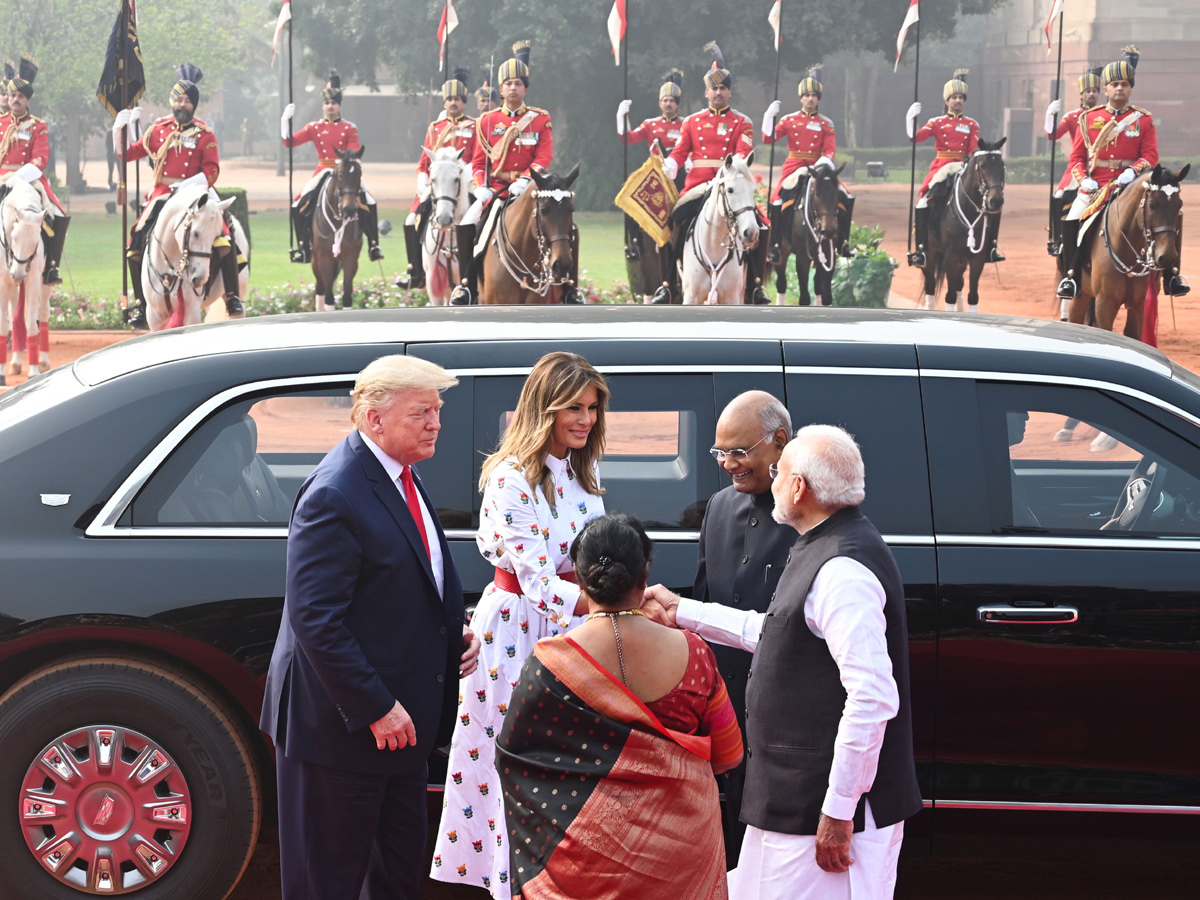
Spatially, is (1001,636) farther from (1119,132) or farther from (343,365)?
(1119,132)

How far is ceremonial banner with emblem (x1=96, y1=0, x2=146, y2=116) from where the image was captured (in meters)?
17.7

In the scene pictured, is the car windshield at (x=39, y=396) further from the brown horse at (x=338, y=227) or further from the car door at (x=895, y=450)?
the brown horse at (x=338, y=227)

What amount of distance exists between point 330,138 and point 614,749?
18.5m

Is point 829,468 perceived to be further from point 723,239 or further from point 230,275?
point 230,275

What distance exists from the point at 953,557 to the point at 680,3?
1216 inches

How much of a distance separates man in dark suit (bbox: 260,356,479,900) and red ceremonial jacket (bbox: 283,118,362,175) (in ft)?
56.7

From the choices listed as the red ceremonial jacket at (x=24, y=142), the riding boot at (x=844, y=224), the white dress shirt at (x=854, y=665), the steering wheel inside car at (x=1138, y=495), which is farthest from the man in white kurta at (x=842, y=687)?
the red ceremonial jacket at (x=24, y=142)

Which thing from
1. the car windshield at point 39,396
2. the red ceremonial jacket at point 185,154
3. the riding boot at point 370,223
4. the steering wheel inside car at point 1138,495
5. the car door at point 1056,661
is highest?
the red ceremonial jacket at point 185,154

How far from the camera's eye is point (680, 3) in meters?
33.0

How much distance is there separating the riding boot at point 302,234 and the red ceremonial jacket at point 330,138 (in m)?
0.81

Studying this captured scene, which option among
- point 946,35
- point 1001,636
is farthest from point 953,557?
point 946,35

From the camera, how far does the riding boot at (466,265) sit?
1689 cm

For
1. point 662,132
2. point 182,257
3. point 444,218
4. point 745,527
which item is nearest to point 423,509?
point 745,527

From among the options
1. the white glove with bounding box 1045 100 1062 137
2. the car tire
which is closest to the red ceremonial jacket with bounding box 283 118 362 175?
the white glove with bounding box 1045 100 1062 137
